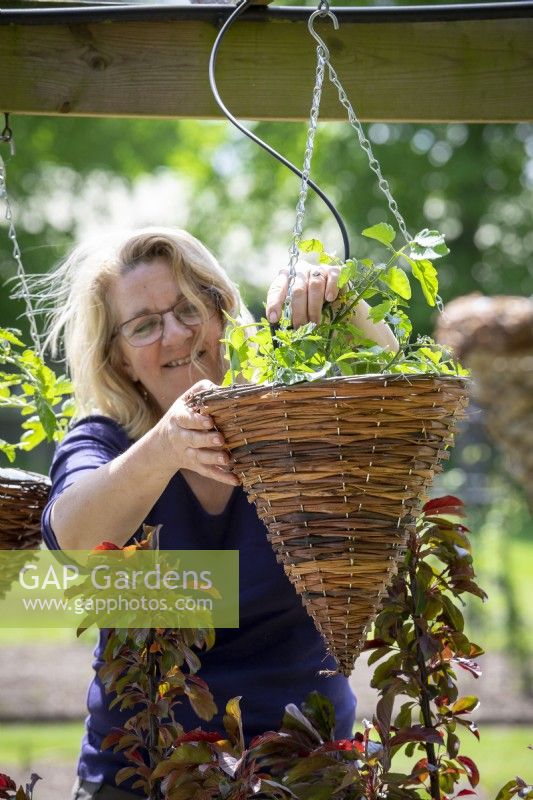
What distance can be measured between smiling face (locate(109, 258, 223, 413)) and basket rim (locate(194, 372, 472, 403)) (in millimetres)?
633

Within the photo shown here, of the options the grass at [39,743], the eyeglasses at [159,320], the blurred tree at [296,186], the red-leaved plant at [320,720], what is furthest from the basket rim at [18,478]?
the blurred tree at [296,186]

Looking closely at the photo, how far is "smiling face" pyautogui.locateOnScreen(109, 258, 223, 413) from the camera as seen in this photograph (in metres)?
2.09


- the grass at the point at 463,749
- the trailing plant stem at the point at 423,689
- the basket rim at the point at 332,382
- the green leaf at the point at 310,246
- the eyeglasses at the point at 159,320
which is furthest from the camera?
the grass at the point at 463,749

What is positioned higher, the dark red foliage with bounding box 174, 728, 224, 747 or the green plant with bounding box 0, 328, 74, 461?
the green plant with bounding box 0, 328, 74, 461

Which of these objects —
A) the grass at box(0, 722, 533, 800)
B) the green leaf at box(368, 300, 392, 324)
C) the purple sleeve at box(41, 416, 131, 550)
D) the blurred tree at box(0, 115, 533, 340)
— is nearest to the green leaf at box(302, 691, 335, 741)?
the purple sleeve at box(41, 416, 131, 550)

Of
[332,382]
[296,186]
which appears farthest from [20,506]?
[296,186]

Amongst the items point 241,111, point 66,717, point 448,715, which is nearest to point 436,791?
point 448,715

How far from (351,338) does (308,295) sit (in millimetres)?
109

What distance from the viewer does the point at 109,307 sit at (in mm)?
2221

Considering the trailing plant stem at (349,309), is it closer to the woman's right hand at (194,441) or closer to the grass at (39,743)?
the woman's right hand at (194,441)

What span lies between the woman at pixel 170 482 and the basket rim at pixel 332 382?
40 centimetres

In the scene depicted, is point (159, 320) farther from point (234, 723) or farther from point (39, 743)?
point (39, 743)

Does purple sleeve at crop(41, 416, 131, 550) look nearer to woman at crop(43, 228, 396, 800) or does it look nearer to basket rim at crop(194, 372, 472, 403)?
woman at crop(43, 228, 396, 800)

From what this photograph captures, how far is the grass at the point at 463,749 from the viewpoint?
16.6 ft
